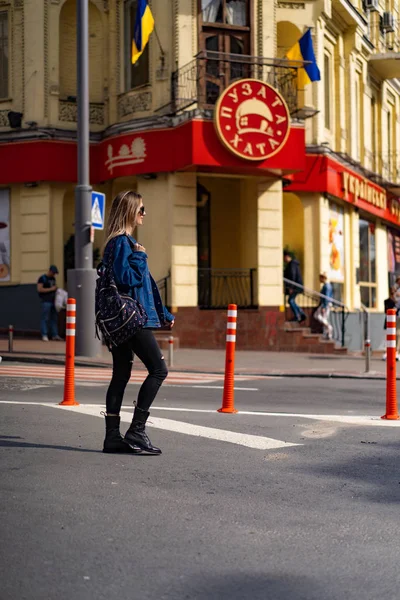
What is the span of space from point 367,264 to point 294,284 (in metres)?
8.44

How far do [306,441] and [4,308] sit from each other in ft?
61.1

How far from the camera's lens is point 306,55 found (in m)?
24.5

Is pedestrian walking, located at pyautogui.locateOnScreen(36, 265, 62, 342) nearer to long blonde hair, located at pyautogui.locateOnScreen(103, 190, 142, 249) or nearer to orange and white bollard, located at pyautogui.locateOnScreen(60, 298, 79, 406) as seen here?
orange and white bollard, located at pyautogui.locateOnScreen(60, 298, 79, 406)

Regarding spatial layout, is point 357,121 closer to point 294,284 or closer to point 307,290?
point 307,290

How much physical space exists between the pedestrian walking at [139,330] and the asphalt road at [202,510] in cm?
20

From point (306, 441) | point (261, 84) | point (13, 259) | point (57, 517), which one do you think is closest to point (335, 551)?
point (57, 517)

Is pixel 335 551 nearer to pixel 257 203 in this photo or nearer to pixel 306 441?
pixel 306 441

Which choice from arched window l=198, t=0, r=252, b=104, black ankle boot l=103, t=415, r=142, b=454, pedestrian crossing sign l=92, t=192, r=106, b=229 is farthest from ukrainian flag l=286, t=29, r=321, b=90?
black ankle boot l=103, t=415, r=142, b=454

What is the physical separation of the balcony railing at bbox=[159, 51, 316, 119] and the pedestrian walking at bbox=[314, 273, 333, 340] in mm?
4301

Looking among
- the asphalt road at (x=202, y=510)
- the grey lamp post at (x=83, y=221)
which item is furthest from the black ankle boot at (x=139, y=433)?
the grey lamp post at (x=83, y=221)

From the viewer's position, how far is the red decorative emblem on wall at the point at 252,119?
22.2m

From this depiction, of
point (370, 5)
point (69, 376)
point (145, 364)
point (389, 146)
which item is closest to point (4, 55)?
point (370, 5)

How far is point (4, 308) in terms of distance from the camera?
2588 cm

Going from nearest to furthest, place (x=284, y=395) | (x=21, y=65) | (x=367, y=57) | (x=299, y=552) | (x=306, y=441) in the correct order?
1. (x=299, y=552)
2. (x=306, y=441)
3. (x=284, y=395)
4. (x=21, y=65)
5. (x=367, y=57)
